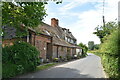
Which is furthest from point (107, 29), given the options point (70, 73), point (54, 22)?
point (54, 22)

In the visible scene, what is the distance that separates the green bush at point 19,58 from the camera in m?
9.41

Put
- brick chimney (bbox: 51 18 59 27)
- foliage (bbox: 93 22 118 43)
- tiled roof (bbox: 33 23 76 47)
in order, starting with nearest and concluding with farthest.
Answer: foliage (bbox: 93 22 118 43) < tiled roof (bbox: 33 23 76 47) < brick chimney (bbox: 51 18 59 27)

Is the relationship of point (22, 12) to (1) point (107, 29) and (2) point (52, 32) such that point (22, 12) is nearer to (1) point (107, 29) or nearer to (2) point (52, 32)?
(1) point (107, 29)

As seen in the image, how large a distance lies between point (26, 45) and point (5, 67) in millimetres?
2696

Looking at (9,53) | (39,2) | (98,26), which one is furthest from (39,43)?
(98,26)

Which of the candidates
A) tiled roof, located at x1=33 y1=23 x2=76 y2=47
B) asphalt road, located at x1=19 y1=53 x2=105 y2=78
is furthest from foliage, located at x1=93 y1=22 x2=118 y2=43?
tiled roof, located at x1=33 y1=23 x2=76 y2=47

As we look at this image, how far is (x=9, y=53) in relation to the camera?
33.2 feet

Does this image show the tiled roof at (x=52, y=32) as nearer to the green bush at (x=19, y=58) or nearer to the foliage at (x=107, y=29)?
the green bush at (x=19, y=58)

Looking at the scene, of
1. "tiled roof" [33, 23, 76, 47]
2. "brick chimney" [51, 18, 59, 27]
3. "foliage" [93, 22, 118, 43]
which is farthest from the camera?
"brick chimney" [51, 18, 59, 27]

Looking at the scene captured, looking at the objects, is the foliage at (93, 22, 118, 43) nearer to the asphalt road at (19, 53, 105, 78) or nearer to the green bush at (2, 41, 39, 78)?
the asphalt road at (19, 53, 105, 78)

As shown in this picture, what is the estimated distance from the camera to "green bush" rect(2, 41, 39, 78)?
9414 millimetres

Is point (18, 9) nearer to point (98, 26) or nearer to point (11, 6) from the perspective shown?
point (11, 6)

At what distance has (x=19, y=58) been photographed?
1016cm

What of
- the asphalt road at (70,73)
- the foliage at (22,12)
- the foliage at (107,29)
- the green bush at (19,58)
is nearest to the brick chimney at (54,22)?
the foliage at (107,29)
